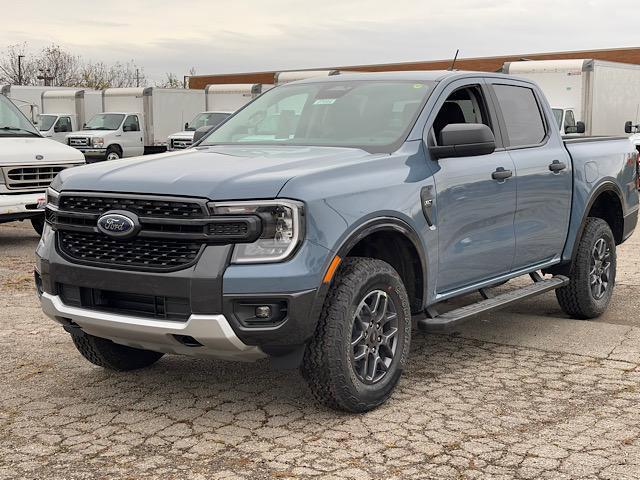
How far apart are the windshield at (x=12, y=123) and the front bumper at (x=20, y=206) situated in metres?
1.03

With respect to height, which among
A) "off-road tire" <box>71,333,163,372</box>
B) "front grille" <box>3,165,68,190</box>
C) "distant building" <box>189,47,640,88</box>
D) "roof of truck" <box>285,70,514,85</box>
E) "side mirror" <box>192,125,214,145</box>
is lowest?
"off-road tire" <box>71,333,163,372</box>

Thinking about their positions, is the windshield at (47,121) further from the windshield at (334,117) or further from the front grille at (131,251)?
the front grille at (131,251)

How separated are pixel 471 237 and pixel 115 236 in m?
2.21

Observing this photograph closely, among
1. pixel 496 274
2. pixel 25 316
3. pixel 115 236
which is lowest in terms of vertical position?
pixel 25 316

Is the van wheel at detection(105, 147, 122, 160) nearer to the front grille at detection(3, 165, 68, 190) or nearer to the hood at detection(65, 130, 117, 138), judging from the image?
the hood at detection(65, 130, 117, 138)

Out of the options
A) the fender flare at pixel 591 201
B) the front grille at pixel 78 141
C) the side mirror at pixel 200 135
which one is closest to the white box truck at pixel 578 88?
the fender flare at pixel 591 201

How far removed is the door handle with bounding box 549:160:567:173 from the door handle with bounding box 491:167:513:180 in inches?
25.3

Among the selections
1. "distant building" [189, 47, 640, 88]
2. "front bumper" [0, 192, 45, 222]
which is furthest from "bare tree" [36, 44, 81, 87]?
"front bumper" [0, 192, 45, 222]

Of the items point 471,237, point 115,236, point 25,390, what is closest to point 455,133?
point 471,237

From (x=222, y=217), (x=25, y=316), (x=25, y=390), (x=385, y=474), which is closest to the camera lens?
(x=385, y=474)

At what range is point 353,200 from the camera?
185 inches

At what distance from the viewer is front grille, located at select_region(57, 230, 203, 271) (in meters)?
4.41

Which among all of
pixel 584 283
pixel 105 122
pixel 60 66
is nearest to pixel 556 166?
→ pixel 584 283

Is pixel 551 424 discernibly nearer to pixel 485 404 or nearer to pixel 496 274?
pixel 485 404
